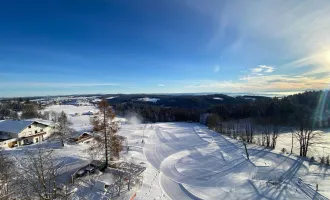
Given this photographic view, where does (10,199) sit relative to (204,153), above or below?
above

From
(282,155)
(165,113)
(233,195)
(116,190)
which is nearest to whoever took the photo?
(116,190)

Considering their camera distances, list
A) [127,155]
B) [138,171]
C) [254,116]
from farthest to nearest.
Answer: [254,116] → [127,155] → [138,171]

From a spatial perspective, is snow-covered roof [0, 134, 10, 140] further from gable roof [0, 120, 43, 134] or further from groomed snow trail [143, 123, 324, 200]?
groomed snow trail [143, 123, 324, 200]

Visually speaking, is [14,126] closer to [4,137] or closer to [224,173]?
[4,137]

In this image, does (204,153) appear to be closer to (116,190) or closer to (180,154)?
(180,154)

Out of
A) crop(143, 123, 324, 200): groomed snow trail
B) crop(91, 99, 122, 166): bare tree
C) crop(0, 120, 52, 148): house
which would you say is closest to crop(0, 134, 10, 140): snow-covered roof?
crop(0, 120, 52, 148): house

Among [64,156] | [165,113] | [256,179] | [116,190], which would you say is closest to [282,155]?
[256,179]
